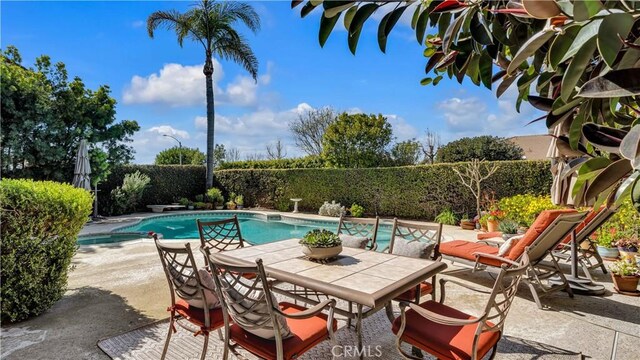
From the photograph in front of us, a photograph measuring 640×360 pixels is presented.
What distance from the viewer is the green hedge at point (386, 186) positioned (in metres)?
10.0

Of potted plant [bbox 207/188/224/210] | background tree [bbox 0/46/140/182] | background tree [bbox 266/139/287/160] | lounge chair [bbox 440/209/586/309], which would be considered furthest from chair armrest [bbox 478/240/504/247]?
background tree [bbox 266/139/287/160]

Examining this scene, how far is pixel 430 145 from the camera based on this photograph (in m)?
21.5

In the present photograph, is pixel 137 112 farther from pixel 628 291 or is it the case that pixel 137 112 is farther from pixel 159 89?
pixel 628 291

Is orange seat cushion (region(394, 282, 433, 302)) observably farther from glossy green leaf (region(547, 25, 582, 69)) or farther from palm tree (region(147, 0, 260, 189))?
palm tree (region(147, 0, 260, 189))

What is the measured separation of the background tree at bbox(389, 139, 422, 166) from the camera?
66.5 ft

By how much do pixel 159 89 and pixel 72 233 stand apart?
15.0 meters

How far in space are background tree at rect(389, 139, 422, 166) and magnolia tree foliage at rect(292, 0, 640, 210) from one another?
1907 cm

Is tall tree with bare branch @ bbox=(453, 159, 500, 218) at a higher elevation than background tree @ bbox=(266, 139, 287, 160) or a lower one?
lower

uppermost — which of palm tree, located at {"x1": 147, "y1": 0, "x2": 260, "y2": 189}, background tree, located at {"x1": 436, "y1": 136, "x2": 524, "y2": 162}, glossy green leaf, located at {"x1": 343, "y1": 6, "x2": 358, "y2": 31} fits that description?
Result: palm tree, located at {"x1": 147, "y1": 0, "x2": 260, "y2": 189}

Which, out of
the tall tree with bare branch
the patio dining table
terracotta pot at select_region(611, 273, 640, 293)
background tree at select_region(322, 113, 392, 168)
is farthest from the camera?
background tree at select_region(322, 113, 392, 168)

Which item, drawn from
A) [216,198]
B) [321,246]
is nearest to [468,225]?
[321,246]

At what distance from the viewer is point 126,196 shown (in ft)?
44.5

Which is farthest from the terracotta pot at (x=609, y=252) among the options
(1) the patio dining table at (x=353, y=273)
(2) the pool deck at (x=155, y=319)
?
(1) the patio dining table at (x=353, y=273)

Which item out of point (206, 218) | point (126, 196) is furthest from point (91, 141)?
point (206, 218)
